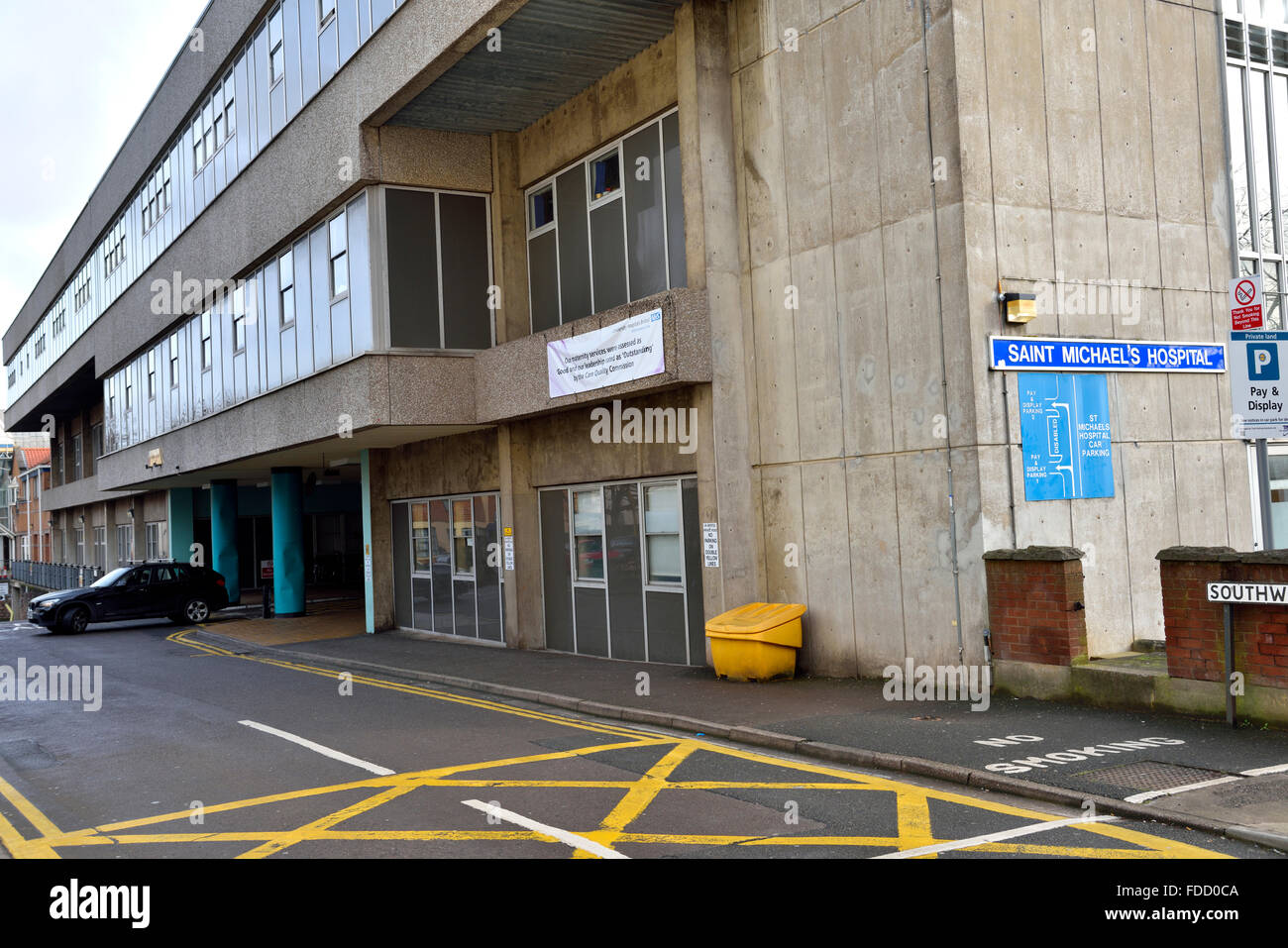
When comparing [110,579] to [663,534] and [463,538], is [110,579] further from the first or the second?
[663,534]

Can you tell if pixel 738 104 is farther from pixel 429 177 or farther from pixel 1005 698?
pixel 1005 698

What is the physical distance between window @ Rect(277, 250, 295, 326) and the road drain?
57.4ft

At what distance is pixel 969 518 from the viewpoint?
440 inches

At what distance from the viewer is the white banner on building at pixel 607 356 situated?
13938 millimetres

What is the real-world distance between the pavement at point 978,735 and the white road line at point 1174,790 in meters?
0.01

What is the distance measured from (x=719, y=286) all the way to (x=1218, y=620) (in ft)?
23.3

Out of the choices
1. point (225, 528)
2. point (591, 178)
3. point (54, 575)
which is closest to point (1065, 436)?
point (591, 178)

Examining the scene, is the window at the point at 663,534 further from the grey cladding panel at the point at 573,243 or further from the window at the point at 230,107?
the window at the point at 230,107

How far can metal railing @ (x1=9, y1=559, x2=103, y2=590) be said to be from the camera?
4253 centimetres

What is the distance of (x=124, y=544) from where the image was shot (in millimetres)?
45156

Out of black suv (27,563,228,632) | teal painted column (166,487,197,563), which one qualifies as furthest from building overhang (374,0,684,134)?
teal painted column (166,487,197,563)

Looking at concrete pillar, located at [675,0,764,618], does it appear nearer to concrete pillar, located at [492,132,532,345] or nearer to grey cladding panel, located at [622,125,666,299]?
grey cladding panel, located at [622,125,666,299]

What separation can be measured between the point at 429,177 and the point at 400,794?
1250 centimetres

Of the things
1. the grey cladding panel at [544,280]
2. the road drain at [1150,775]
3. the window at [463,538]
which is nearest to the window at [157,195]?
the window at [463,538]
